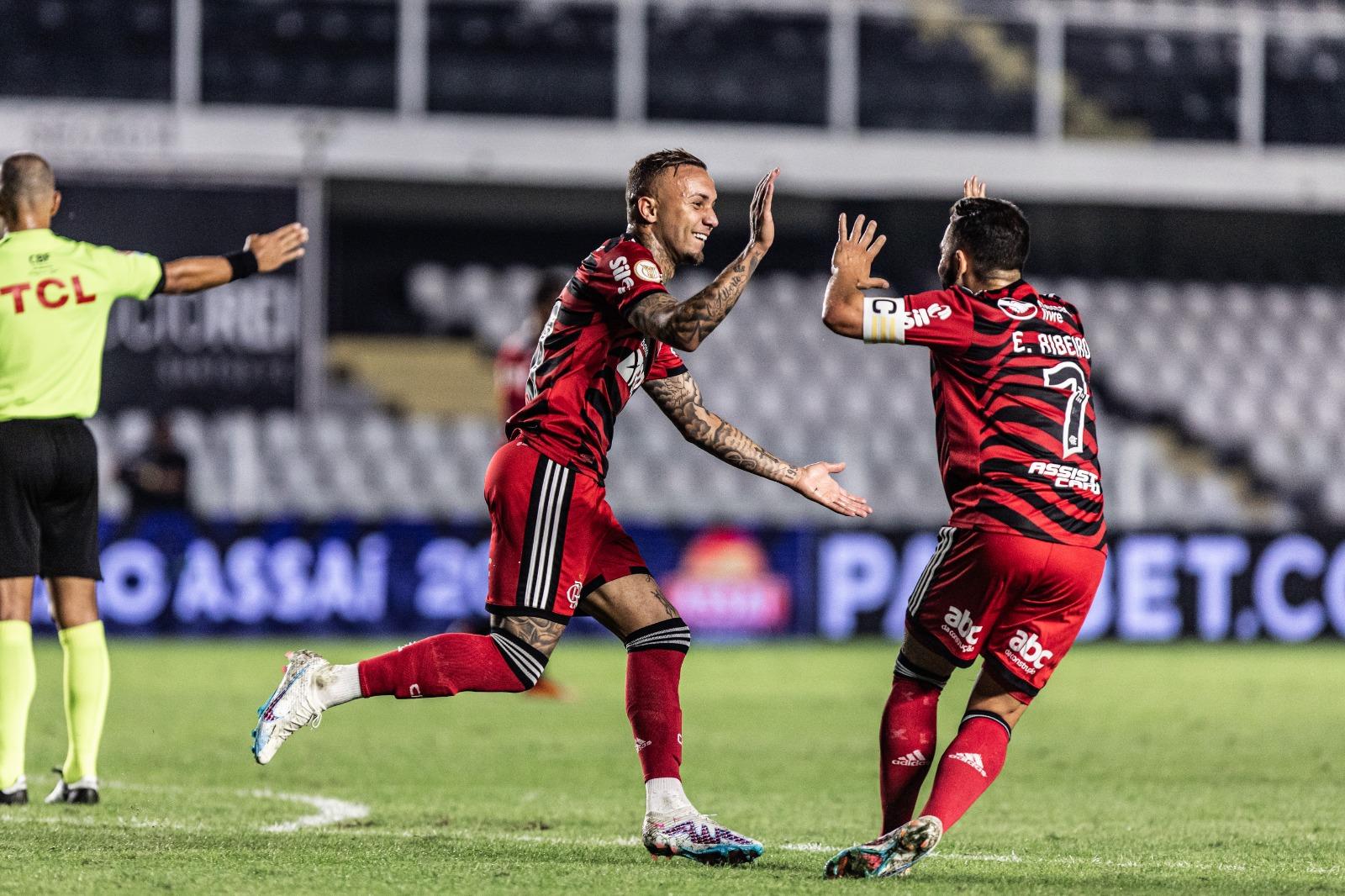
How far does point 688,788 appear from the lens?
23.4 ft

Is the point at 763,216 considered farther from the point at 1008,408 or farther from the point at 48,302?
the point at 48,302

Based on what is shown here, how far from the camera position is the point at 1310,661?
1334cm

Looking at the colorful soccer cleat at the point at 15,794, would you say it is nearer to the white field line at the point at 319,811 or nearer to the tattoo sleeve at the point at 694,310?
the white field line at the point at 319,811

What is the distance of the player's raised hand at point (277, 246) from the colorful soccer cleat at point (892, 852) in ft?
8.25

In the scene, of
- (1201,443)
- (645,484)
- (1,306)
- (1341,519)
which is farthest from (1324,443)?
(1,306)

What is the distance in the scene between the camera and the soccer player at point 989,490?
486 cm

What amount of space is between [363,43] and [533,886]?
14.2 metres

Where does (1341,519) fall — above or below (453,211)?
below

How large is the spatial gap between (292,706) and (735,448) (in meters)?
1.41

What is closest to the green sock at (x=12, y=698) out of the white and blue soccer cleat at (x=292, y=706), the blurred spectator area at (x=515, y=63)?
the white and blue soccer cleat at (x=292, y=706)

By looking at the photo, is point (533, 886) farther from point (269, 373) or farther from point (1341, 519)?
point (1341, 519)

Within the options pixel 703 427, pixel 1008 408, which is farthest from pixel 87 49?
pixel 1008 408

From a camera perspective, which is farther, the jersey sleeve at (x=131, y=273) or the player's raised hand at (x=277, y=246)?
the jersey sleeve at (x=131, y=273)

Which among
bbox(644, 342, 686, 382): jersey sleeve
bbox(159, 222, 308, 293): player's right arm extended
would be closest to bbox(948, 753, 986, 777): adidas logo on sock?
bbox(644, 342, 686, 382): jersey sleeve
